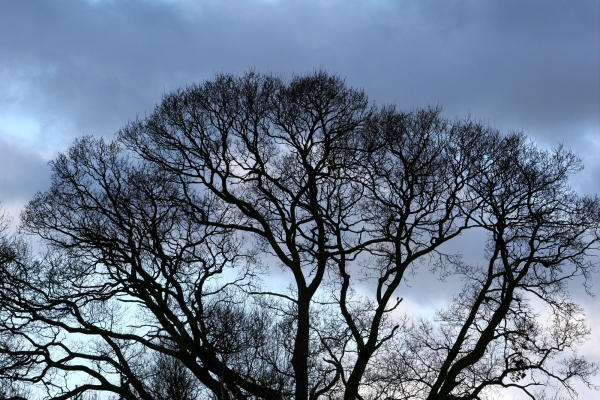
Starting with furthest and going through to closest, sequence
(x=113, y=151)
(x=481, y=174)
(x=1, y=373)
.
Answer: (x=113, y=151) < (x=481, y=174) < (x=1, y=373)

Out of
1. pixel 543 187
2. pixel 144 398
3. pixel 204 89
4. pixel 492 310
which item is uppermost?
pixel 204 89

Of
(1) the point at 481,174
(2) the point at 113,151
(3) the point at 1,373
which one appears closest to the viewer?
(3) the point at 1,373

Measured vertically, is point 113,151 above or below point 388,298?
above

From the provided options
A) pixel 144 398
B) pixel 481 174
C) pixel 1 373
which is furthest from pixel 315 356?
pixel 1 373

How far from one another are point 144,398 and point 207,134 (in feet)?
25.4

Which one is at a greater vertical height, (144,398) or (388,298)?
(388,298)

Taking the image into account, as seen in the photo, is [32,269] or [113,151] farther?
[113,151]

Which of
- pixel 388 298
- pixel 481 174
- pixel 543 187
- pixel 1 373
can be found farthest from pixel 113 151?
pixel 543 187

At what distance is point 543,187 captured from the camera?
2362cm

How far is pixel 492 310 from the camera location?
23.9 meters

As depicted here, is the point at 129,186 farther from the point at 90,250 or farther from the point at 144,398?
the point at 144,398

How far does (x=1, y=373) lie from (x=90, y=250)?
162 inches

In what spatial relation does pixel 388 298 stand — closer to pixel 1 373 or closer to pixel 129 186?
pixel 129 186

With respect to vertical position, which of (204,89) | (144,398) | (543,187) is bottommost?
(144,398)
